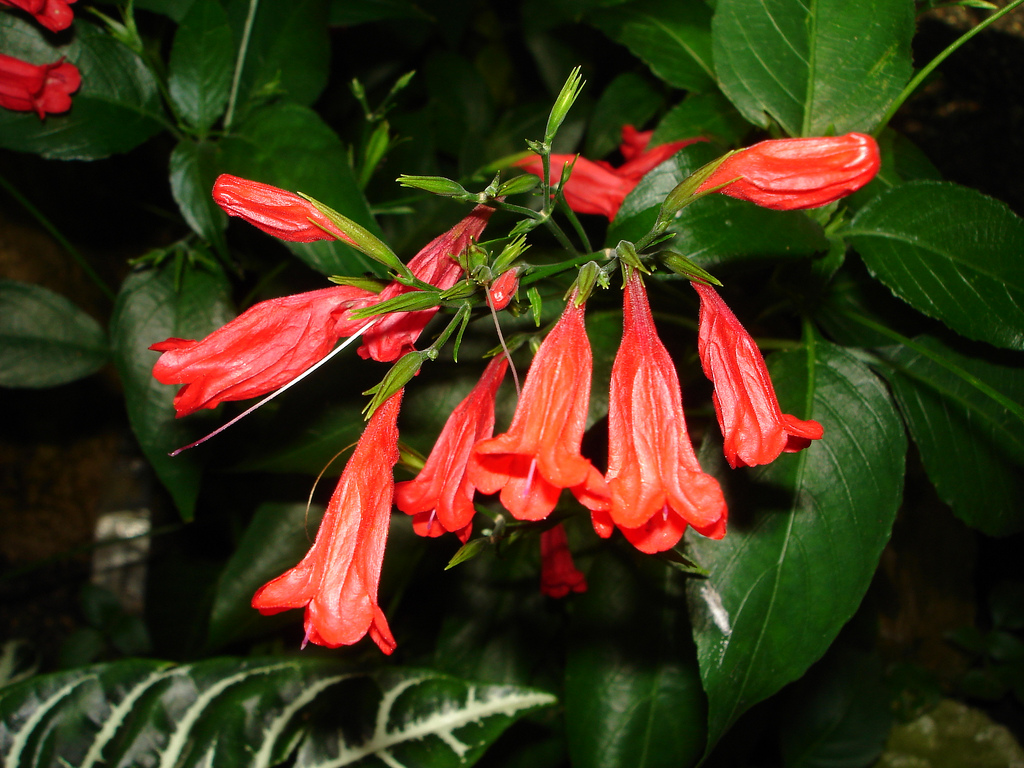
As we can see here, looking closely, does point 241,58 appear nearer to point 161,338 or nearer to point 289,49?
point 289,49

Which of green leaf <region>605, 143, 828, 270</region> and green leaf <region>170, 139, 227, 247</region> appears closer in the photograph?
green leaf <region>605, 143, 828, 270</region>

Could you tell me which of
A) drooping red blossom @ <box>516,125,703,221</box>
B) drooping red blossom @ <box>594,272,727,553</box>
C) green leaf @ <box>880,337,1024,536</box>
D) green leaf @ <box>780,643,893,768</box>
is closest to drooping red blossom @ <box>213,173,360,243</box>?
drooping red blossom @ <box>594,272,727,553</box>

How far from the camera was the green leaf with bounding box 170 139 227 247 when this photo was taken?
1042 millimetres

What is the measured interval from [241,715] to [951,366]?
3.98ft

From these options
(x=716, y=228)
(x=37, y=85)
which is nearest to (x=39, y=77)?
(x=37, y=85)

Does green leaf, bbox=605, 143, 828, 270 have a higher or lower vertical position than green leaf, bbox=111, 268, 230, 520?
higher

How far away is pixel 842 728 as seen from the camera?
5.16 ft

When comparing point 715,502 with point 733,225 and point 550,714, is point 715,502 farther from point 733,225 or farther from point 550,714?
point 550,714

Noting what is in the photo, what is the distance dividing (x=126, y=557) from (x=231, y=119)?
1429mm

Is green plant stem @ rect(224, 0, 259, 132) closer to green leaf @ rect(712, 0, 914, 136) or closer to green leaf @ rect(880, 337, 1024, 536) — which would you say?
green leaf @ rect(712, 0, 914, 136)

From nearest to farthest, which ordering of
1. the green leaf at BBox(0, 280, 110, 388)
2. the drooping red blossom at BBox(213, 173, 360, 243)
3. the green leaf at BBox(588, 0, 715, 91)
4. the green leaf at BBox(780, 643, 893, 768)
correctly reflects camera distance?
the drooping red blossom at BBox(213, 173, 360, 243)
the green leaf at BBox(588, 0, 715, 91)
the green leaf at BBox(0, 280, 110, 388)
the green leaf at BBox(780, 643, 893, 768)

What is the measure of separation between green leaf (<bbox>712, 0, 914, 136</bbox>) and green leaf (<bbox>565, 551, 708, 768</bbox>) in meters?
0.72

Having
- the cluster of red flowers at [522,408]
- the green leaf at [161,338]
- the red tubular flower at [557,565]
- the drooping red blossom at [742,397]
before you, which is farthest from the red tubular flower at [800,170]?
the green leaf at [161,338]

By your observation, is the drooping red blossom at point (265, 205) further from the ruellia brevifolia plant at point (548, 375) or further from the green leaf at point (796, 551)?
the green leaf at point (796, 551)
